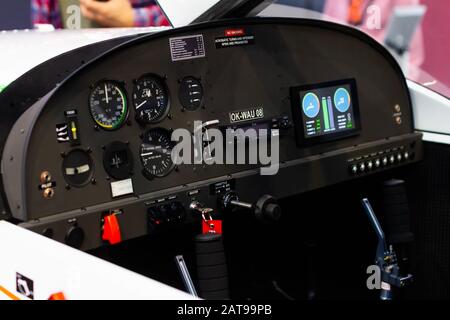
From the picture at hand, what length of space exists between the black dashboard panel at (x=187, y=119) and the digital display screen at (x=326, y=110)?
0.08 feet

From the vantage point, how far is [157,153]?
209 centimetres

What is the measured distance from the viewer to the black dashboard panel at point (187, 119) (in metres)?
1.83

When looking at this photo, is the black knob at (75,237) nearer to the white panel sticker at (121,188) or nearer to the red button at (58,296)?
the white panel sticker at (121,188)

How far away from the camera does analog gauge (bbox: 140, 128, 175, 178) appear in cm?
206

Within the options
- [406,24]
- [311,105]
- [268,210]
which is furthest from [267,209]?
[406,24]

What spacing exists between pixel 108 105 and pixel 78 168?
218 millimetres

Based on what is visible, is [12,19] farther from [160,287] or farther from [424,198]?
[160,287]

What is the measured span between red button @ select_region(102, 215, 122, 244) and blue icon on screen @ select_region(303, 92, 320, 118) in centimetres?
93

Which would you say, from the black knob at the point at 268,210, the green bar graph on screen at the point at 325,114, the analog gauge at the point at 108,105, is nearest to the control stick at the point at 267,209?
the black knob at the point at 268,210

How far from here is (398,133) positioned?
2.78 meters

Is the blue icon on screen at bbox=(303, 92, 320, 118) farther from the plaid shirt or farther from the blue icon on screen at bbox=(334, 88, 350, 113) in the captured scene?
the plaid shirt
